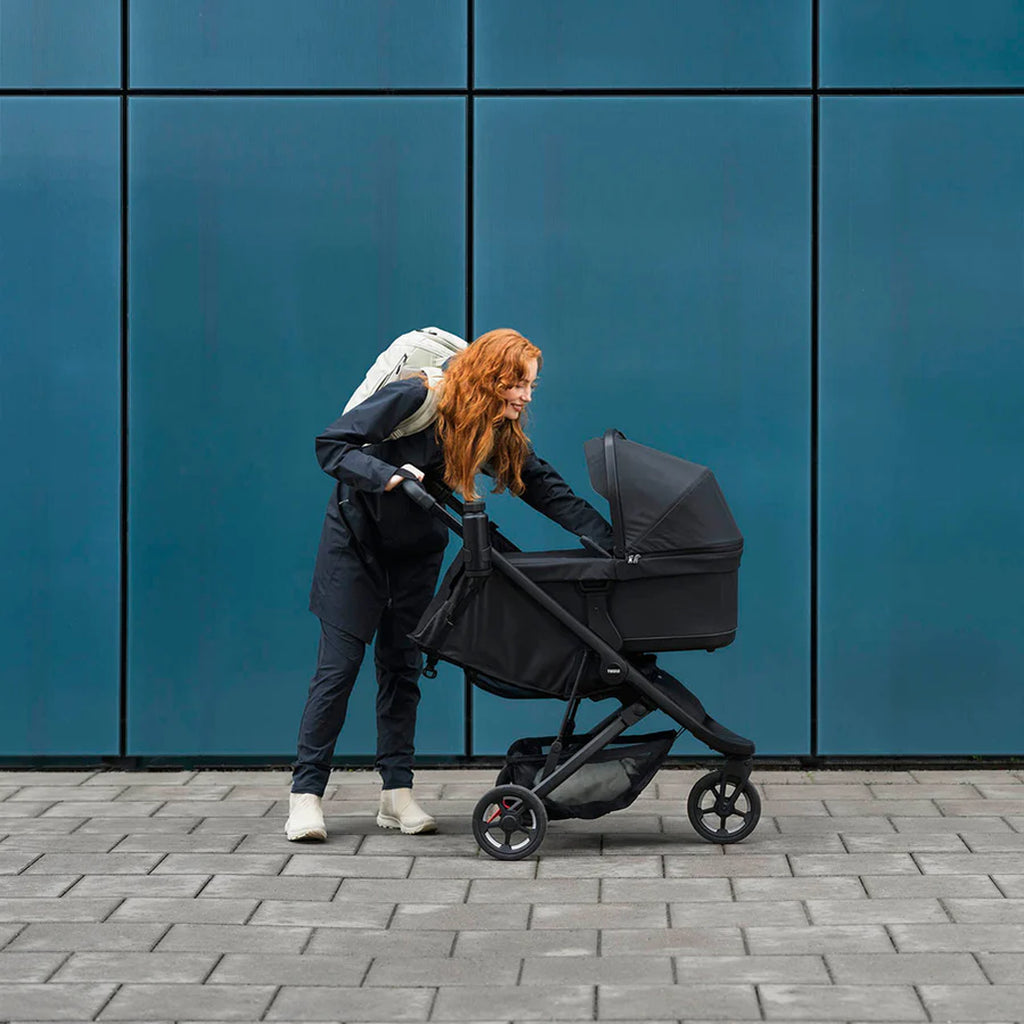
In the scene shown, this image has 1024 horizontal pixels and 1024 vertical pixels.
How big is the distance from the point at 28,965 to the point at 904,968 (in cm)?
221

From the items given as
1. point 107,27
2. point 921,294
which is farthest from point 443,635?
point 107,27

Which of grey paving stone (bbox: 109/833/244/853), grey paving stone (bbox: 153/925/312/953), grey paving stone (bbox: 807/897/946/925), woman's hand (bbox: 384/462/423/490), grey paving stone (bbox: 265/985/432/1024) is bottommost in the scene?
grey paving stone (bbox: 109/833/244/853)

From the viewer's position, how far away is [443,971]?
4.12 m

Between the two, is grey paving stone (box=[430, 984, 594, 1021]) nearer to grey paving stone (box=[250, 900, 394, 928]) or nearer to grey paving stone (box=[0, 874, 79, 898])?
grey paving stone (box=[250, 900, 394, 928])

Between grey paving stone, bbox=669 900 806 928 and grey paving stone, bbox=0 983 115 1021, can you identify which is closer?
grey paving stone, bbox=0 983 115 1021

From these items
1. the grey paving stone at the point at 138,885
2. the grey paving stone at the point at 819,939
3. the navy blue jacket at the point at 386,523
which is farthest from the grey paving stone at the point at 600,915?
the navy blue jacket at the point at 386,523

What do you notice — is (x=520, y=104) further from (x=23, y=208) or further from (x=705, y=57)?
(x=23, y=208)

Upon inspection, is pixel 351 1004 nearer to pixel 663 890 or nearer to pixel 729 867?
pixel 663 890

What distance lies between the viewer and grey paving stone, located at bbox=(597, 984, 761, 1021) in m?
3.76

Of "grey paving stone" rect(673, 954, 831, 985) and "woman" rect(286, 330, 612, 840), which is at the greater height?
"woman" rect(286, 330, 612, 840)

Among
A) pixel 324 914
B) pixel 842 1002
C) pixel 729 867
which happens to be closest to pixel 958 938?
pixel 842 1002

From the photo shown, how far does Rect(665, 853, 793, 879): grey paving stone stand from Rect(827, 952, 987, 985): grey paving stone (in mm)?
856

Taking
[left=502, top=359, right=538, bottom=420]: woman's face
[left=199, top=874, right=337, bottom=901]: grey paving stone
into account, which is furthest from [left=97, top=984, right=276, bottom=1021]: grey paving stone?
[left=502, top=359, right=538, bottom=420]: woman's face

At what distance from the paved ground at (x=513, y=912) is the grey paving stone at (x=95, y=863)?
15 millimetres
